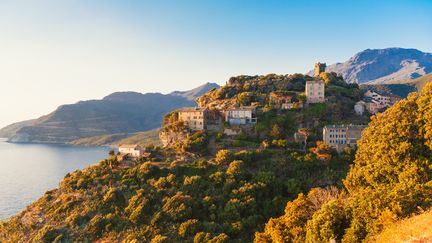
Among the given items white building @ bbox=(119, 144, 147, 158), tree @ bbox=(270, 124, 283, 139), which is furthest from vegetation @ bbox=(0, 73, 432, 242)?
white building @ bbox=(119, 144, 147, 158)

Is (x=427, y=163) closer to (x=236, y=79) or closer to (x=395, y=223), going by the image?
(x=395, y=223)

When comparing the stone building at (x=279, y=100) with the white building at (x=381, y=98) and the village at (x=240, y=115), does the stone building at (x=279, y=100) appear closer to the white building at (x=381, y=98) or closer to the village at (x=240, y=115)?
the village at (x=240, y=115)

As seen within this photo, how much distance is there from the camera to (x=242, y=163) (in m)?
53.2

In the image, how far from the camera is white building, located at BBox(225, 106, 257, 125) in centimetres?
6756

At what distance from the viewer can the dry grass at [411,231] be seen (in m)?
14.7

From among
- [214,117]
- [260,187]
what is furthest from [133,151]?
[260,187]

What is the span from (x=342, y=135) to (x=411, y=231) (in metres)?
43.7

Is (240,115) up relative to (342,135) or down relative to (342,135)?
up

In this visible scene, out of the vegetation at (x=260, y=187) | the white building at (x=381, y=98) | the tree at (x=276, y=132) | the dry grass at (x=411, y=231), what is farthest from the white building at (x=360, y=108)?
the dry grass at (x=411, y=231)

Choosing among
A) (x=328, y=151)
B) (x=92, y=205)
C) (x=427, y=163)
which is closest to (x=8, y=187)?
(x=92, y=205)

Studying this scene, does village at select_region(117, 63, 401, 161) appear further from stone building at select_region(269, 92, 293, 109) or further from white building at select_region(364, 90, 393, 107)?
white building at select_region(364, 90, 393, 107)

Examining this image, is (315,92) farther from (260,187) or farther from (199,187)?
(199,187)

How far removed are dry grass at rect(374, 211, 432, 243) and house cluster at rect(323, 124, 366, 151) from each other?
4043cm

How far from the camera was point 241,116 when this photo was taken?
68.0 m
